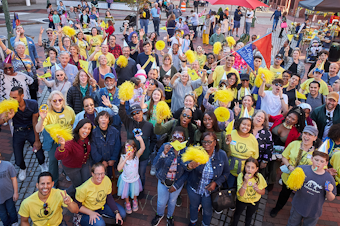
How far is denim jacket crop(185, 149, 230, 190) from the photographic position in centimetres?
352

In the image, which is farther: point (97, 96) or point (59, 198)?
point (97, 96)

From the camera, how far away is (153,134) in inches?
175

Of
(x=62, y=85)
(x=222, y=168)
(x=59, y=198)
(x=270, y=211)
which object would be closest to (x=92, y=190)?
(x=59, y=198)

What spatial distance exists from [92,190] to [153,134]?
57.5 inches

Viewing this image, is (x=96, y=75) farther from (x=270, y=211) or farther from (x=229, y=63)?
(x=270, y=211)

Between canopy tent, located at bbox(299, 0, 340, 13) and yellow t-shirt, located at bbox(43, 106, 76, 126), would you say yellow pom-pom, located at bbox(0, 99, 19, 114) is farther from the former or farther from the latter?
canopy tent, located at bbox(299, 0, 340, 13)

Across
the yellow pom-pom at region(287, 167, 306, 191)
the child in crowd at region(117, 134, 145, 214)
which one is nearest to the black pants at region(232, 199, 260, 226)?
the yellow pom-pom at region(287, 167, 306, 191)

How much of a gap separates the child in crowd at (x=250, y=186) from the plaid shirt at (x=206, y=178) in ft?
1.58

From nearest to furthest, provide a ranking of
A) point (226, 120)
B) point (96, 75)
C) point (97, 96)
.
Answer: point (226, 120), point (97, 96), point (96, 75)

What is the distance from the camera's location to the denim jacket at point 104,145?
3967 mm

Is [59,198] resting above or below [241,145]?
below

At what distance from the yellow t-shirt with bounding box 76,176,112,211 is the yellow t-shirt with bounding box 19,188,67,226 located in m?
0.29

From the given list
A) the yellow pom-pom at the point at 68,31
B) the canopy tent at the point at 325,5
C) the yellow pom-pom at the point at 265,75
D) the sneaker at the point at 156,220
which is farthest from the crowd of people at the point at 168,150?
the canopy tent at the point at 325,5

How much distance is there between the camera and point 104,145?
400cm
